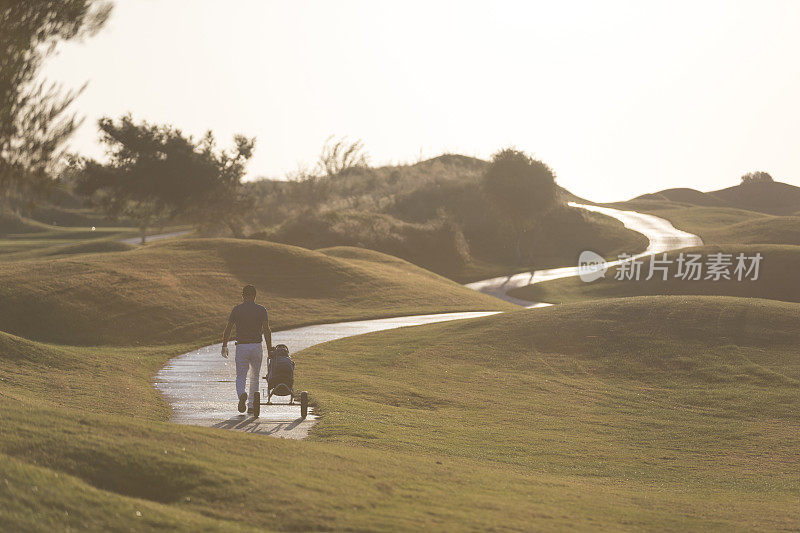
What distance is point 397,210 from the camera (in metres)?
119

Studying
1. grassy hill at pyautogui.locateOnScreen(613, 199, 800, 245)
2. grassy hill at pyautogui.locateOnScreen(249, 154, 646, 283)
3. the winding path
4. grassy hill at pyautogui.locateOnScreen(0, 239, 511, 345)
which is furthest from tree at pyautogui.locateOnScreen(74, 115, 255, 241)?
grassy hill at pyautogui.locateOnScreen(613, 199, 800, 245)

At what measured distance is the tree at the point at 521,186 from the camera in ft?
302

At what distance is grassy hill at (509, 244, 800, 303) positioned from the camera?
6881 cm

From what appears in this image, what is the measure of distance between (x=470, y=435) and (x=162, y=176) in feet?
203

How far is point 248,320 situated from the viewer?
18.4 meters

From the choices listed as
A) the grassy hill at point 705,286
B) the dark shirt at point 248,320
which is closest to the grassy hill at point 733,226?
the grassy hill at point 705,286

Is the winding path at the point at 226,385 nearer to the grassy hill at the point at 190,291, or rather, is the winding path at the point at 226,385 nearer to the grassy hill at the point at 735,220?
the grassy hill at the point at 190,291

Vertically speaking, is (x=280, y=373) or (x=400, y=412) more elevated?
(x=280, y=373)

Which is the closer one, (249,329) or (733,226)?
(249,329)

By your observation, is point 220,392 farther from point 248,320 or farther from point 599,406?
point 599,406

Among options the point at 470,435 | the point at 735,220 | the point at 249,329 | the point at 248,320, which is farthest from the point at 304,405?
the point at 735,220

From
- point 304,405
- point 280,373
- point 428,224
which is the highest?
point 428,224

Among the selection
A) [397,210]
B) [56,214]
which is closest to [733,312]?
[397,210]

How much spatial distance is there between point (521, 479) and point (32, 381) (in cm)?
1477
